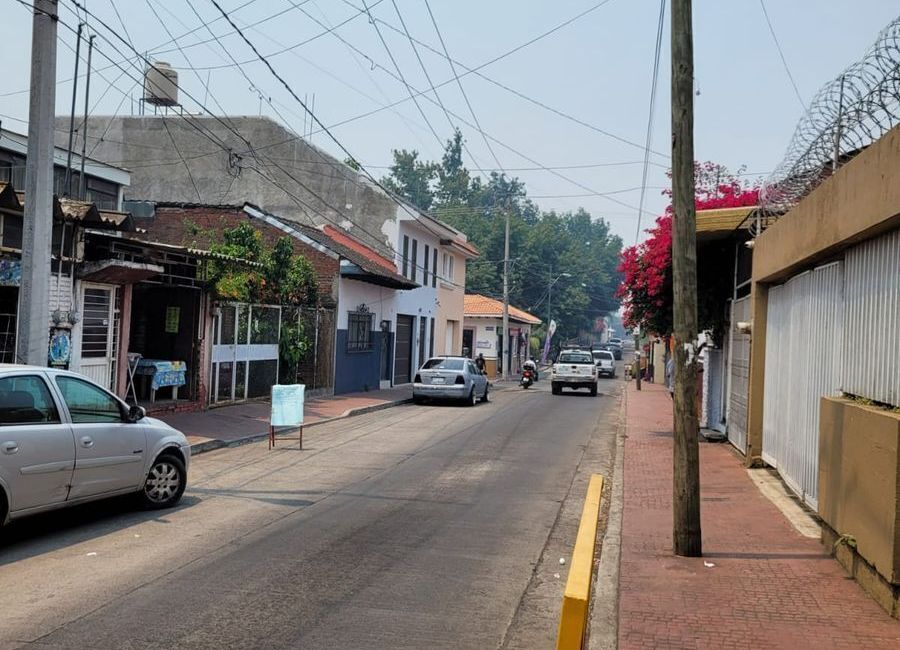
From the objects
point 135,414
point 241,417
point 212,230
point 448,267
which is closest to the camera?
point 135,414

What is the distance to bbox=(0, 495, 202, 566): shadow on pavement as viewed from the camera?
25.9 feet

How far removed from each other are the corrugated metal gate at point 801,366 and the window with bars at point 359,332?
1776cm

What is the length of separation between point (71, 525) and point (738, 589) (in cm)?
640

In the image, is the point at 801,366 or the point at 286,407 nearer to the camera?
the point at 801,366

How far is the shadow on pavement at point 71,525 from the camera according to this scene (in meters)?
7.89

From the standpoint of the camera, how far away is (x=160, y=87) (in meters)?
29.4

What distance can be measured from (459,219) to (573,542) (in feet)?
242

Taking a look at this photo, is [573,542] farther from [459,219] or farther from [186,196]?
[459,219]

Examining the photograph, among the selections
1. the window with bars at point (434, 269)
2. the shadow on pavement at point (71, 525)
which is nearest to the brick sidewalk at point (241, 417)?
the shadow on pavement at point (71, 525)

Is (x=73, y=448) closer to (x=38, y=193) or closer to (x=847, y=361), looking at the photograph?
(x=38, y=193)

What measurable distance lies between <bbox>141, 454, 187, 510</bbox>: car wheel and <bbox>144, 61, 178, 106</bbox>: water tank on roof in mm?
21859

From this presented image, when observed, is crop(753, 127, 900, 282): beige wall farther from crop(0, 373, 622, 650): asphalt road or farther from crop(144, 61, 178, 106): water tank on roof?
crop(144, 61, 178, 106): water tank on roof

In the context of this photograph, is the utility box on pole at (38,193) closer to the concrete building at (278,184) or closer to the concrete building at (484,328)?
the concrete building at (278,184)

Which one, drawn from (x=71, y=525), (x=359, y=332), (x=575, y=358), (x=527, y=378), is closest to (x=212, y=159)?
(x=359, y=332)
